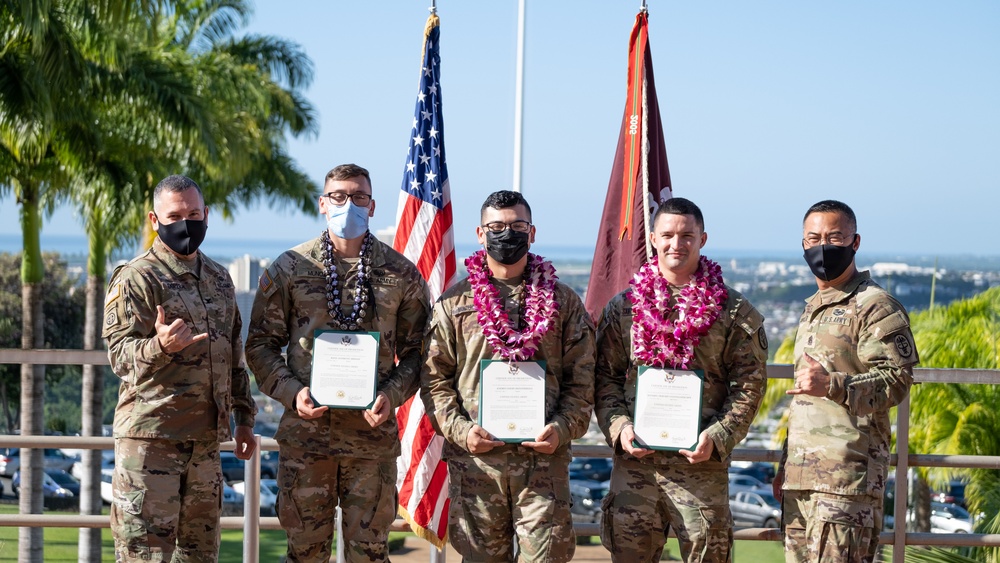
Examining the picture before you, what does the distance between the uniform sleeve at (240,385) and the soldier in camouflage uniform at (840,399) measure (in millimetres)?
2588

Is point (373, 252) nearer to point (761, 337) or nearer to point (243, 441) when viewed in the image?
point (243, 441)

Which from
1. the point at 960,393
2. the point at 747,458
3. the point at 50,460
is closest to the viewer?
the point at 747,458

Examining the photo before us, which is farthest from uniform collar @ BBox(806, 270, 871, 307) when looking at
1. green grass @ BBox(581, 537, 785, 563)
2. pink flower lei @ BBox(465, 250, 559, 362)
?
green grass @ BBox(581, 537, 785, 563)

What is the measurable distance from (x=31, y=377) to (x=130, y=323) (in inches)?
689

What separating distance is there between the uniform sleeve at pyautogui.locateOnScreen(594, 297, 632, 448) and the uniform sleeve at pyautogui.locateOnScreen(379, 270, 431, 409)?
0.86 metres

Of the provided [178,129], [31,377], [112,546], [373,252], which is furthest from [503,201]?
[112,546]

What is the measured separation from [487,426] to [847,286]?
5.96ft

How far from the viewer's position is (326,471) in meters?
4.70

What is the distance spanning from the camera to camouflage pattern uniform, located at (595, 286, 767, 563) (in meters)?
4.46

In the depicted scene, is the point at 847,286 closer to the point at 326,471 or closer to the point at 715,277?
the point at 715,277

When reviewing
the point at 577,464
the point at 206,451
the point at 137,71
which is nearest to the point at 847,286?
the point at 206,451

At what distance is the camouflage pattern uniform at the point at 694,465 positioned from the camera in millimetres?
4457

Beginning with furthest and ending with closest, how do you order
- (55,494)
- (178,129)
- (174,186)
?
1. (55,494)
2. (178,129)
3. (174,186)

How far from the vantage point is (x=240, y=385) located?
490 centimetres
